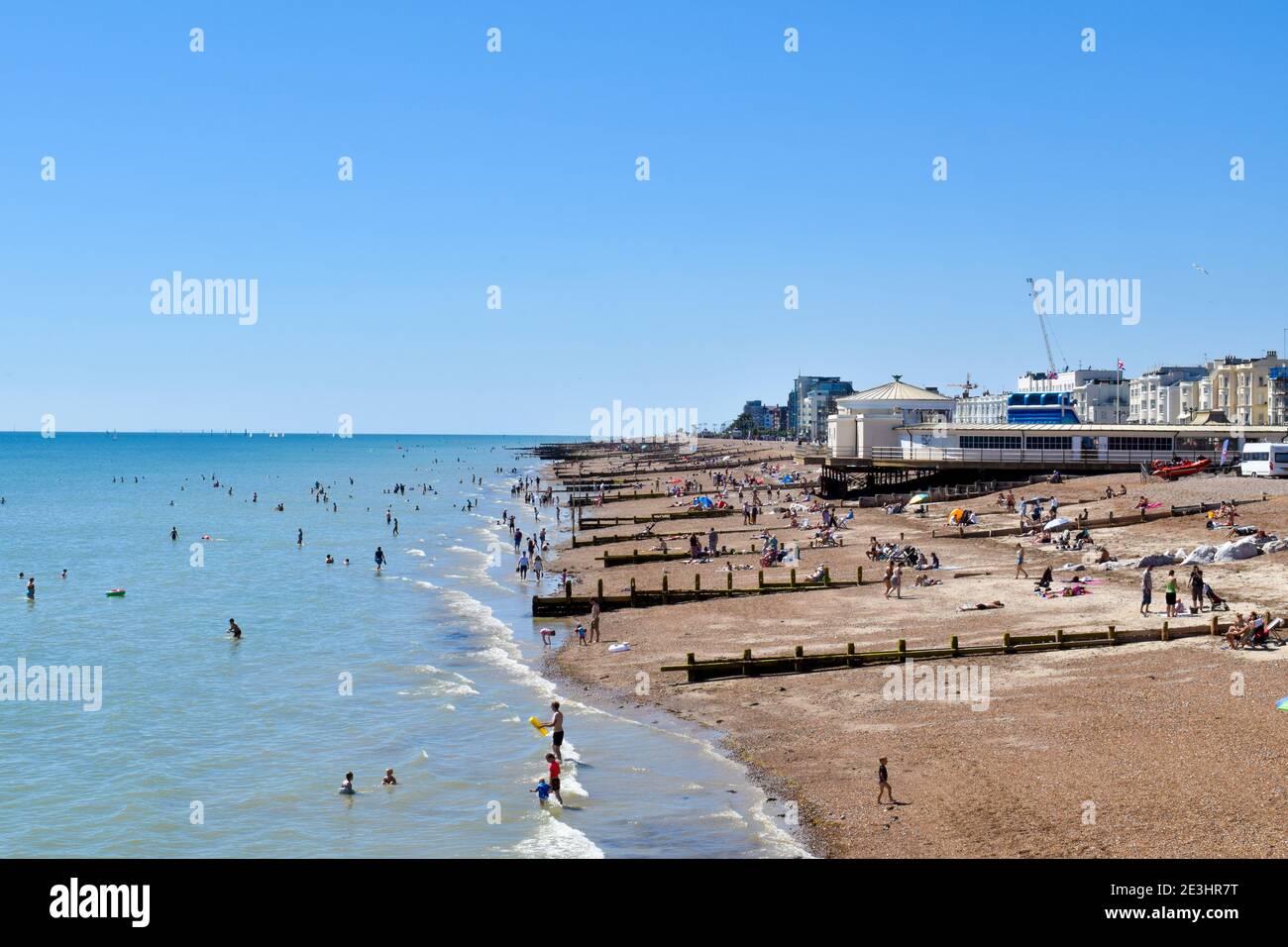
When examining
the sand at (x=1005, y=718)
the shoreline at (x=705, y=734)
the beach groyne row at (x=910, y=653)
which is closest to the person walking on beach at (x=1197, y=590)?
the beach groyne row at (x=910, y=653)

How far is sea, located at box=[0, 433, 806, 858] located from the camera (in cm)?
1952

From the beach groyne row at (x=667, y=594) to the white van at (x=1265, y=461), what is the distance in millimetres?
26155

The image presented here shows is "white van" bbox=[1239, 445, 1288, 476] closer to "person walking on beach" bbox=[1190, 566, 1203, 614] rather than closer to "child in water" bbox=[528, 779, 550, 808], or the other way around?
"person walking on beach" bbox=[1190, 566, 1203, 614]

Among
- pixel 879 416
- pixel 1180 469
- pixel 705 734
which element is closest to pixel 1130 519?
pixel 1180 469

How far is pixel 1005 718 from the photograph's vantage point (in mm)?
22703

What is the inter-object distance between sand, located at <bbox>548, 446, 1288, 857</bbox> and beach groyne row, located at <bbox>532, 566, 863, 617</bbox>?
33.0 inches

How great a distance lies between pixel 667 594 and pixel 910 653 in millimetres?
14328

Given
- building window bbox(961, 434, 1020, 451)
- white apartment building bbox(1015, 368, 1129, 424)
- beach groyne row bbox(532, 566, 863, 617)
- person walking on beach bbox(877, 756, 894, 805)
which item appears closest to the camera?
person walking on beach bbox(877, 756, 894, 805)

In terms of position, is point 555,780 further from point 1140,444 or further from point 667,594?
point 1140,444

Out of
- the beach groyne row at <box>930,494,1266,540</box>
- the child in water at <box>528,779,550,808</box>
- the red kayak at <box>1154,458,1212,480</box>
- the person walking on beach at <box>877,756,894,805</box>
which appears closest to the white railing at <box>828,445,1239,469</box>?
the red kayak at <box>1154,458,1212,480</box>

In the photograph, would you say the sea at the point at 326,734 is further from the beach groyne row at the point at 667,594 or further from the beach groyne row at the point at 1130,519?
the beach groyne row at the point at 1130,519
